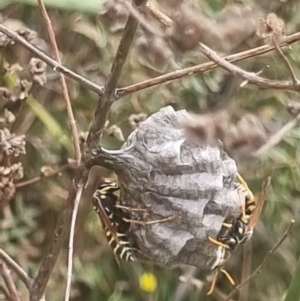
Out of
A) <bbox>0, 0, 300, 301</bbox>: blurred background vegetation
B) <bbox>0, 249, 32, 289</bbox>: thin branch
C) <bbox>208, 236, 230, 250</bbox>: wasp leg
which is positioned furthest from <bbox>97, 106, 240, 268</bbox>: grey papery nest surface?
<bbox>0, 0, 300, 301</bbox>: blurred background vegetation

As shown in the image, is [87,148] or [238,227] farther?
[238,227]

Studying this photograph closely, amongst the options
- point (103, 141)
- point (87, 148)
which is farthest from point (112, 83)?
point (103, 141)

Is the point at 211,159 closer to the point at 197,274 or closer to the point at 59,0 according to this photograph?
the point at 59,0

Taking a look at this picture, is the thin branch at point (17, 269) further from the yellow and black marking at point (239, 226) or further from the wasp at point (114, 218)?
the yellow and black marking at point (239, 226)

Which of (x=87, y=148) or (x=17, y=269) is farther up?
(x=87, y=148)

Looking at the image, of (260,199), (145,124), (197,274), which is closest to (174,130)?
(145,124)

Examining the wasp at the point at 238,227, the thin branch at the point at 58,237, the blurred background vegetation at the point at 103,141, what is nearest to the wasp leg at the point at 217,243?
the wasp at the point at 238,227

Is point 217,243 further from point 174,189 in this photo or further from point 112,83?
point 112,83
